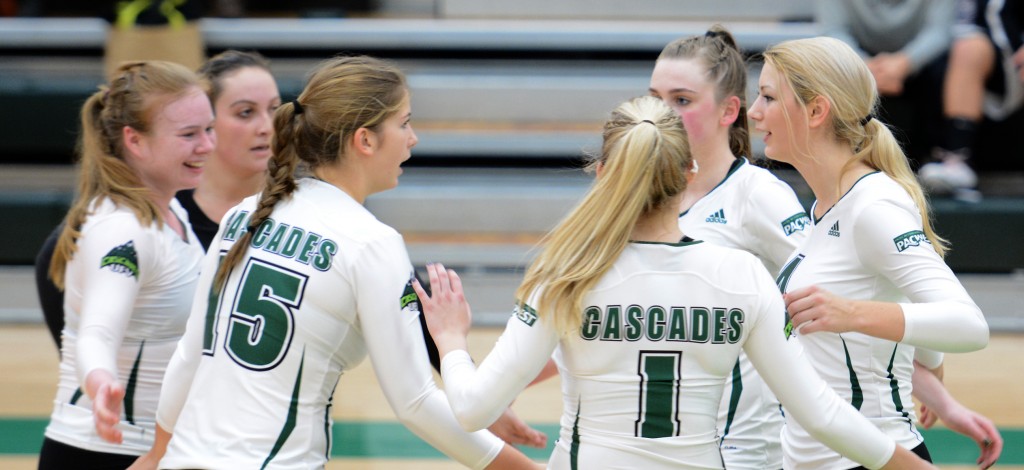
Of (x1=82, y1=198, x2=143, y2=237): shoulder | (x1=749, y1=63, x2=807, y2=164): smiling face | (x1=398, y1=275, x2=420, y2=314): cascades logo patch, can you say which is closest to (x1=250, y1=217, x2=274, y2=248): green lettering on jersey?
(x1=398, y1=275, x2=420, y2=314): cascades logo patch

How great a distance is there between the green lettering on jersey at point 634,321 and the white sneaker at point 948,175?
4445 mm

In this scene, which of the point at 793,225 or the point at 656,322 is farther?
the point at 793,225

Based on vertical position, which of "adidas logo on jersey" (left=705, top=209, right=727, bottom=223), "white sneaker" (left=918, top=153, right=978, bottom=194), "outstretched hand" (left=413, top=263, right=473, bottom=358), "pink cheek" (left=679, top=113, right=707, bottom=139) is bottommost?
"white sneaker" (left=918, top=153, right=978, bottom=194)

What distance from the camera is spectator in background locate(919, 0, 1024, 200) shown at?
19.1 feet

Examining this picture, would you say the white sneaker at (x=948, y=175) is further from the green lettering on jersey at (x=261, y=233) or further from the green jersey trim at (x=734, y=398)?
the green lettering on jersey at (x=261, y=233)

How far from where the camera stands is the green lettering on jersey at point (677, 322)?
6.06 ft

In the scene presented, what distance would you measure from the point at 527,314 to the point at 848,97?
82cm

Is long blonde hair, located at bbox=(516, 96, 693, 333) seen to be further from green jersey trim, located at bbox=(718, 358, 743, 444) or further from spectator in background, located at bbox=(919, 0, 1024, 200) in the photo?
spectator in background, located at bbox=(919, 0, 1024, 200)

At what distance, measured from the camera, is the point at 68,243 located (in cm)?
239

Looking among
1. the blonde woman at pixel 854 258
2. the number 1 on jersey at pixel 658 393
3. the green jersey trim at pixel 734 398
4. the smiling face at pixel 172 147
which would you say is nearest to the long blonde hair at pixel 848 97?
the blonde woman at pixel 854 258

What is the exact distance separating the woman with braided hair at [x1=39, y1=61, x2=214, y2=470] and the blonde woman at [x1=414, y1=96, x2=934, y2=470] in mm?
794

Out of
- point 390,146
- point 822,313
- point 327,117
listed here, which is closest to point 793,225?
point 822,313

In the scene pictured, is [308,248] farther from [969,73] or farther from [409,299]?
[969,73]

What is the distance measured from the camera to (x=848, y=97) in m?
2.22
